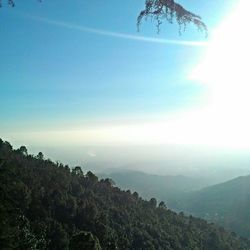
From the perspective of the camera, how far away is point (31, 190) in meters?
91.3

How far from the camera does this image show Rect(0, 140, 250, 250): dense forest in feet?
247

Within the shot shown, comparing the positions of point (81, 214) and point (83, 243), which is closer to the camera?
point (83, 243)

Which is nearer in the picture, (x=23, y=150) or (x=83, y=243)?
(x=83, y=243)

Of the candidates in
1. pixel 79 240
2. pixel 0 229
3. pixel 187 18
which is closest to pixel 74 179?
pixel 0 229

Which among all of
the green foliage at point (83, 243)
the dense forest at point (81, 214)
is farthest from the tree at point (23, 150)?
the green foliage at point (83, 243)

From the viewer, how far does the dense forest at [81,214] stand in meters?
75.4

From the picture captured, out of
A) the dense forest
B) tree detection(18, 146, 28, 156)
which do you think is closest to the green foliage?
the dense forest

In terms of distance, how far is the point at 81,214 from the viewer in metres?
89.9

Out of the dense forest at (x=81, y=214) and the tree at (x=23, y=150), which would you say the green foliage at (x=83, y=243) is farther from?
the tree at (x=23, y=150)

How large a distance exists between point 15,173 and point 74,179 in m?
A: 24.2

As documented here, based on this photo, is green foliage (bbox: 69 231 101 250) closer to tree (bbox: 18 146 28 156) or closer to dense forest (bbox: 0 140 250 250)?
dense forest (bbox: 0 140 250 250)

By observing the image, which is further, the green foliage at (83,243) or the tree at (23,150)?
the tree at (23,150)

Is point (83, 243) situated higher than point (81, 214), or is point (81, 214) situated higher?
point (83, 243)

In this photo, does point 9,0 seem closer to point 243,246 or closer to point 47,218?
point 47,218
